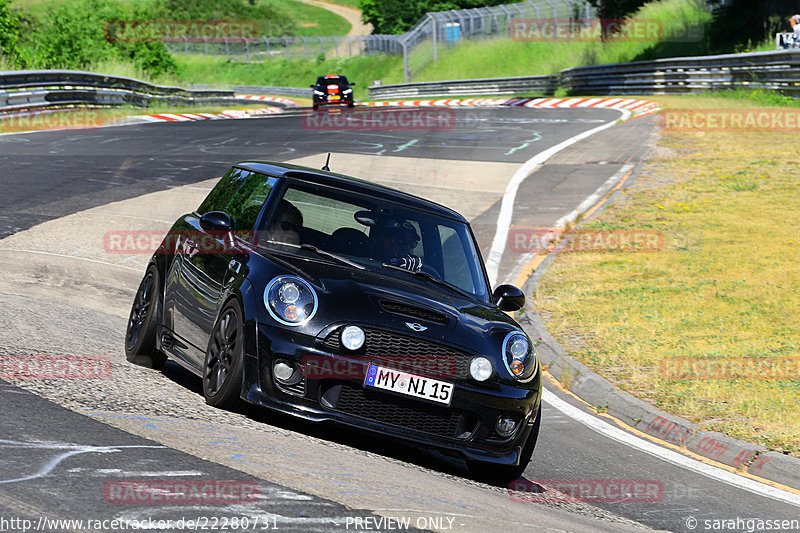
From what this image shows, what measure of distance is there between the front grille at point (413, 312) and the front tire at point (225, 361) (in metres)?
0.86

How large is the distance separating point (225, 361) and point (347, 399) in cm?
84

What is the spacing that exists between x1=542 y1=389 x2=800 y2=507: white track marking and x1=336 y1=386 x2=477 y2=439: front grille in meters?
2.21

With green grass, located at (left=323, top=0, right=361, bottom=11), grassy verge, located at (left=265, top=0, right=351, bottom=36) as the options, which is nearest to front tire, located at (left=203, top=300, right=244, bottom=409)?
grassy verge, located at (left=265, top=0, right=351, bottom=36)

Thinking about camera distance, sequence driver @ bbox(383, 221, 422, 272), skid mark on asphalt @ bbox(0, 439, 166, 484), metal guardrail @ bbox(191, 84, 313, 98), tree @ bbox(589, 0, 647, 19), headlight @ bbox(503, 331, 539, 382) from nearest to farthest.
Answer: skid mark on asphalt @ bbox(0, 439, 166, 484), headlight @ bbox(503, 331, 539, 382), driver @ bbox(383, 221, 422, 272), tree @ bbox(589, 0, 647, 19), metal guardrail @ bbox(191, 84, 313, 98)

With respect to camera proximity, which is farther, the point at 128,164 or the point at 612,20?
the point at 612,20

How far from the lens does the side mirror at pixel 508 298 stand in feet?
23.2

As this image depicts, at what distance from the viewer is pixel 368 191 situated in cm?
706

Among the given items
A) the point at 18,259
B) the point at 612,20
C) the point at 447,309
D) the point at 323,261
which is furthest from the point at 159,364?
the point at 612,20

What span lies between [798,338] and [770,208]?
687 centimetres

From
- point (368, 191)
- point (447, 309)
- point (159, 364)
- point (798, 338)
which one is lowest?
point (798, 338)

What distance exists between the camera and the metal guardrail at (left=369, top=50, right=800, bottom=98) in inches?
1117

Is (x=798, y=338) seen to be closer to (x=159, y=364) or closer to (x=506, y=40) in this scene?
(x=159, y=364)

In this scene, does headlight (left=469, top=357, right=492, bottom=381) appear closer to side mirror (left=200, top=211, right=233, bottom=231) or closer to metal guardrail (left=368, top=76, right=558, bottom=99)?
side mirror (left=200, top=211, right=233, bottom=231)

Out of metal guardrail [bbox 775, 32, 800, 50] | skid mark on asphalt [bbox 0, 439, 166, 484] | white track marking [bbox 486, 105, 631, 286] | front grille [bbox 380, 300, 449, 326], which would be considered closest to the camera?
skid mark on asphalt [bbox 0, 439, 166, 484]
